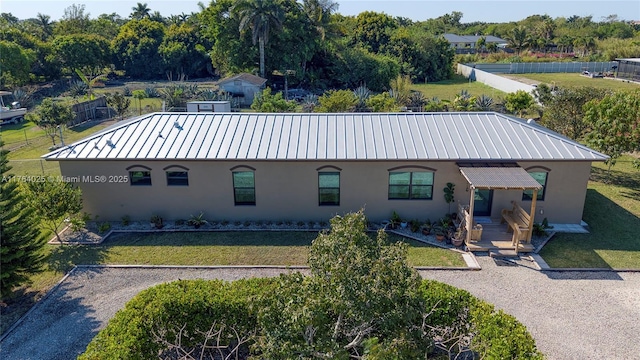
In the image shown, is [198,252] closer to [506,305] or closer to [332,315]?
[332,315]

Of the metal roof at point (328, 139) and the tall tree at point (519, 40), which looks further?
the tall tree at point (519, 40)

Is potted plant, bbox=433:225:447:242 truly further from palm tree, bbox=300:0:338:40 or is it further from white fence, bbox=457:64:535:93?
palm tree, bbox=300:0:338:40

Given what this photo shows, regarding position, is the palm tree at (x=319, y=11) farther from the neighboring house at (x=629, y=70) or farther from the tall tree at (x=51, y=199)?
the tall tree at (x=51, y=199)

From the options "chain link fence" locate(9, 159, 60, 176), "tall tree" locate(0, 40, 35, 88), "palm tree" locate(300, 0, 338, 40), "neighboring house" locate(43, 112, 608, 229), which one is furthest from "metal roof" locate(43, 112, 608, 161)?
"tall tree" locate(0, 40, 35, 88)

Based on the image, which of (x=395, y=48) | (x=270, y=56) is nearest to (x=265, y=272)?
(x=270, y=56)

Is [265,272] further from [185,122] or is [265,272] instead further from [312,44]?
[312,44]

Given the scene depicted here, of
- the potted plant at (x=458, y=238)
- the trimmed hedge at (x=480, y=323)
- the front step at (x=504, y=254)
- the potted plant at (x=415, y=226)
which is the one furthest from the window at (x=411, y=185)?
the trimmed hedge at (x=480, y=323)
